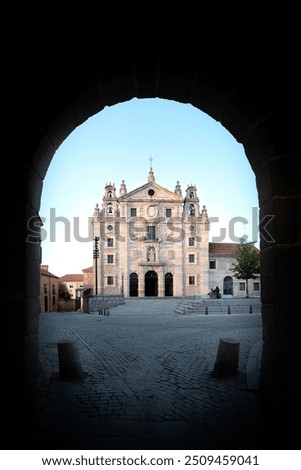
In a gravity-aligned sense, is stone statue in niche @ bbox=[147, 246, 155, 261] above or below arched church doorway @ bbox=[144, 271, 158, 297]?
above

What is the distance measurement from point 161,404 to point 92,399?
992mm

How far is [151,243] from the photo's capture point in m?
43.9

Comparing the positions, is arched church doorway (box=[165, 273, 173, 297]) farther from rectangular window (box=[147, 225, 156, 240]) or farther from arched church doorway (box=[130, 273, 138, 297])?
rectangular window (box=[147, 225, 156, 240])

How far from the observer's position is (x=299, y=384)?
11.2 feet

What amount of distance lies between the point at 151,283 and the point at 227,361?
38641 mm

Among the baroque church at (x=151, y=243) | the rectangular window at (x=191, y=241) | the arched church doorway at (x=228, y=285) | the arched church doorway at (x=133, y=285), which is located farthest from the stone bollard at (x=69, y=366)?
the arched church doorway at (x=228, y=285)

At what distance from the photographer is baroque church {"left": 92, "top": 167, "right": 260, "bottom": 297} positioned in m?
43.2

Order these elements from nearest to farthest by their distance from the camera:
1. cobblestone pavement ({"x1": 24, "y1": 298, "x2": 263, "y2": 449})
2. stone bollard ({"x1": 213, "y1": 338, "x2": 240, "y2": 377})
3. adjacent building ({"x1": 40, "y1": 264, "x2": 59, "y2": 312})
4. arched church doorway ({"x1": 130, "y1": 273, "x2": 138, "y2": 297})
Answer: cobblestone pavement ({"x1": 24, "y1": 298, "x2": 263, "y2": 449}) → stone bollard ({"x1": 213, "y1": 338, "x2": 240, "y2": 377}) → arched church doorway ({"x1": 130, "y1": 273, "x2": 138, "y2": 297}) → adjacent building ({"x1": 40, "y1": 264, "x2": 59, "y2": 312})

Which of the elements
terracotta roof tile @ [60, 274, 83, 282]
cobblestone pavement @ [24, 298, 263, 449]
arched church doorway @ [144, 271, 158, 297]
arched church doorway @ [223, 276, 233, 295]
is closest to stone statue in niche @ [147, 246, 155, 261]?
arched church doorway @ [144, 271, 158, 297]

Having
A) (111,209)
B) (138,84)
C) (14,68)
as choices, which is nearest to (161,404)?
(138,84)

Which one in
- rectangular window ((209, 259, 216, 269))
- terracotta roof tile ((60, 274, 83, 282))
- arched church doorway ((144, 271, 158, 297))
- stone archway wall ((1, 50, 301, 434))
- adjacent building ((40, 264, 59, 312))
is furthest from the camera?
terracotta roof tile ((60, 274, 83, 282))

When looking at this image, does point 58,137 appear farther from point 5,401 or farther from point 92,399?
point 92,399

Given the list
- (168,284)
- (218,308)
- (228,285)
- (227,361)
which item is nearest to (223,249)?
(228,285)

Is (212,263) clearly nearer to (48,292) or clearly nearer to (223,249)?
(223,249)
